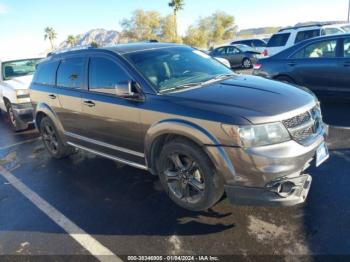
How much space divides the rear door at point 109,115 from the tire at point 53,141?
112cm

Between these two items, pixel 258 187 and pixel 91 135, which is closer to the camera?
pixel 258 187

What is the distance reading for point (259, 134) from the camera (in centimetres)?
307

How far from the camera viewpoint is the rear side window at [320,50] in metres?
7.01

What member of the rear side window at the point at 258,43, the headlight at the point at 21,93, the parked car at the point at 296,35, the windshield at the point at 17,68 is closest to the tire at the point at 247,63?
the rear side window at the point at 258,43

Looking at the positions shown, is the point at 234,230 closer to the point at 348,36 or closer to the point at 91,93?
the point at 91,93

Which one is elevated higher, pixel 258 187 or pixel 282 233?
pixel 258 187

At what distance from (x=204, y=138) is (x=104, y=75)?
1858mm

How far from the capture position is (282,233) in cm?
323

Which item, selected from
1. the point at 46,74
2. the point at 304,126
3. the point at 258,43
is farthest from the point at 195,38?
the point at 304,126

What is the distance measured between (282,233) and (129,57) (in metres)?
2.67

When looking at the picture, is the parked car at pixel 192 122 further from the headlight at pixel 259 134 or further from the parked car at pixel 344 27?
the parked car at pixel 344 27

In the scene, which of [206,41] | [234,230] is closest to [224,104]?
[234,230]

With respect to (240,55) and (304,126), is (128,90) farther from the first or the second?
(240,55)

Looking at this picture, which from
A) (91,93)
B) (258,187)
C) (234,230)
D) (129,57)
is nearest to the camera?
(258,187)
